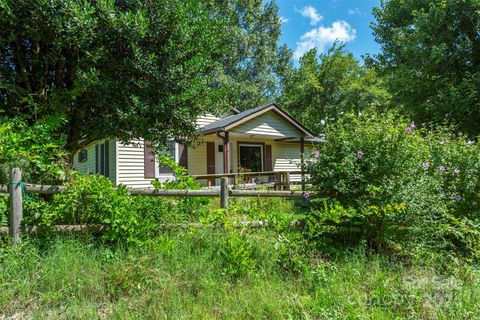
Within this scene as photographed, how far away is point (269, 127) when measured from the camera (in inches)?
559

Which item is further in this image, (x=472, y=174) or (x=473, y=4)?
(x=473, y=4)

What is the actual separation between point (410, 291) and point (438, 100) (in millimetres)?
13100

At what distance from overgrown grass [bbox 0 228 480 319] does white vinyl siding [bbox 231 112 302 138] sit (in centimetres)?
911

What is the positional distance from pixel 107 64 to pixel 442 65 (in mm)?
14146

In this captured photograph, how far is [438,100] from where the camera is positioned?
13.3m

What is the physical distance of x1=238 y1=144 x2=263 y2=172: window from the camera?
15570 millimetres

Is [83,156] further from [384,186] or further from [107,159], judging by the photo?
[384,186]

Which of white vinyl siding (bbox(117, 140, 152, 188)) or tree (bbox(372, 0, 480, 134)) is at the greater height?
tree (bbox(372, 0, 480, 134))

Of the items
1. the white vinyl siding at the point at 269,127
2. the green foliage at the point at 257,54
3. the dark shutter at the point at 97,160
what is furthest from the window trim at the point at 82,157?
the green foliage at the point at 257,54

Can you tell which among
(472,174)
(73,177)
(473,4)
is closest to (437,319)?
(472,174)

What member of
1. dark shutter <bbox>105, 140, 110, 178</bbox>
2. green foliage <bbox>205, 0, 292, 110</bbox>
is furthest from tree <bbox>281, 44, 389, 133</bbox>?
dark shutter <bbox>105, 140, 110, 178</bbox>

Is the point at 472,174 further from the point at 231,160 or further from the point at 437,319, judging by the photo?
the point at 231,160

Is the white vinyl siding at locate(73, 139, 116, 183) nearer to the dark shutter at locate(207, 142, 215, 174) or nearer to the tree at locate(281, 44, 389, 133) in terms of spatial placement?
the dark shutter at locate(207, 142, 215, 174)

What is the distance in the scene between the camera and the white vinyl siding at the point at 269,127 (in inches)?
522
